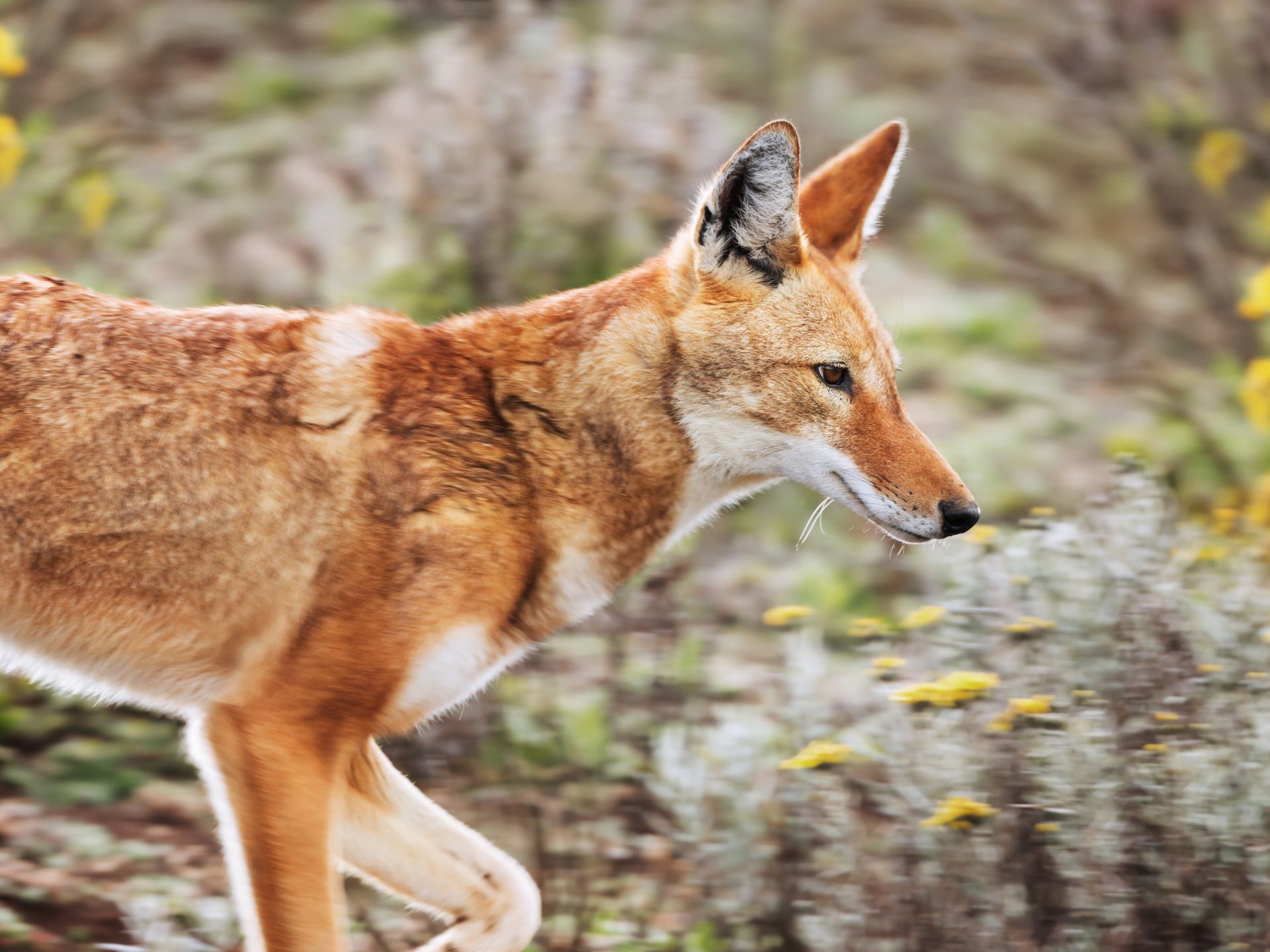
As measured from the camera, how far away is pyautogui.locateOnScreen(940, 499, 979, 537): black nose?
10.9ft

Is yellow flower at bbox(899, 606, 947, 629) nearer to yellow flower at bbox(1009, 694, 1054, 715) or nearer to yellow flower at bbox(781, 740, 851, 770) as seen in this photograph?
yellow flower at bbox(1009, 694, 1054, 715)

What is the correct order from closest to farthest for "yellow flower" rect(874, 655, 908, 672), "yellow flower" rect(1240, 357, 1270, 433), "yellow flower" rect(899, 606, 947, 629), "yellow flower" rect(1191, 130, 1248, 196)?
1. "yellow flower" rect(874, 655, 908, 672)
2. "yellow flower" rect(899, 606, 947, 629)
3. "yellow flower" rect(1240, 357, 1270, 433)
4. "yellow flower" rect(1191, 130, 1248, 196)

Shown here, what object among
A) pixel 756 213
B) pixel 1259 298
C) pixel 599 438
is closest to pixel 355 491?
pixel 599 438

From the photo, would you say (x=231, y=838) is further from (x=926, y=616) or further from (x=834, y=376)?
(x=926, y=616)

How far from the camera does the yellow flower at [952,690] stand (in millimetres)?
3289

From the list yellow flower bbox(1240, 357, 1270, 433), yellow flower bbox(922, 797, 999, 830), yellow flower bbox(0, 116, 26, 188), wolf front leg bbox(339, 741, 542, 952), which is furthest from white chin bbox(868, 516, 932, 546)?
yellow flower bbox(0, 116, 26, 188)

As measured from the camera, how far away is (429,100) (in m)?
7.48

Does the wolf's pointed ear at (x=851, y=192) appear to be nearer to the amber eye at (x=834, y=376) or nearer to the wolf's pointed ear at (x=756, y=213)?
the wolf's pointed ear at (x=756, y=213)

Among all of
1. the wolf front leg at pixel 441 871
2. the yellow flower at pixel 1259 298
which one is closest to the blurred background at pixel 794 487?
the yellow flower at pixel 1259 298

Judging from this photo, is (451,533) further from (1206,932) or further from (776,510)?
(776,510)

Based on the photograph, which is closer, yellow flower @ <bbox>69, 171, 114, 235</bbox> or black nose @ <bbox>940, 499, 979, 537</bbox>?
black nose @ <bbox>940, 499, 979, 537</bbox>

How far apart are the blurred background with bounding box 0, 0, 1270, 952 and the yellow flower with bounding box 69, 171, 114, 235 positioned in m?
0.03

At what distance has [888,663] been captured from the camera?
361 cm

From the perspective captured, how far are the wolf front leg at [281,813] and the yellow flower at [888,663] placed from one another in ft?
4.59
